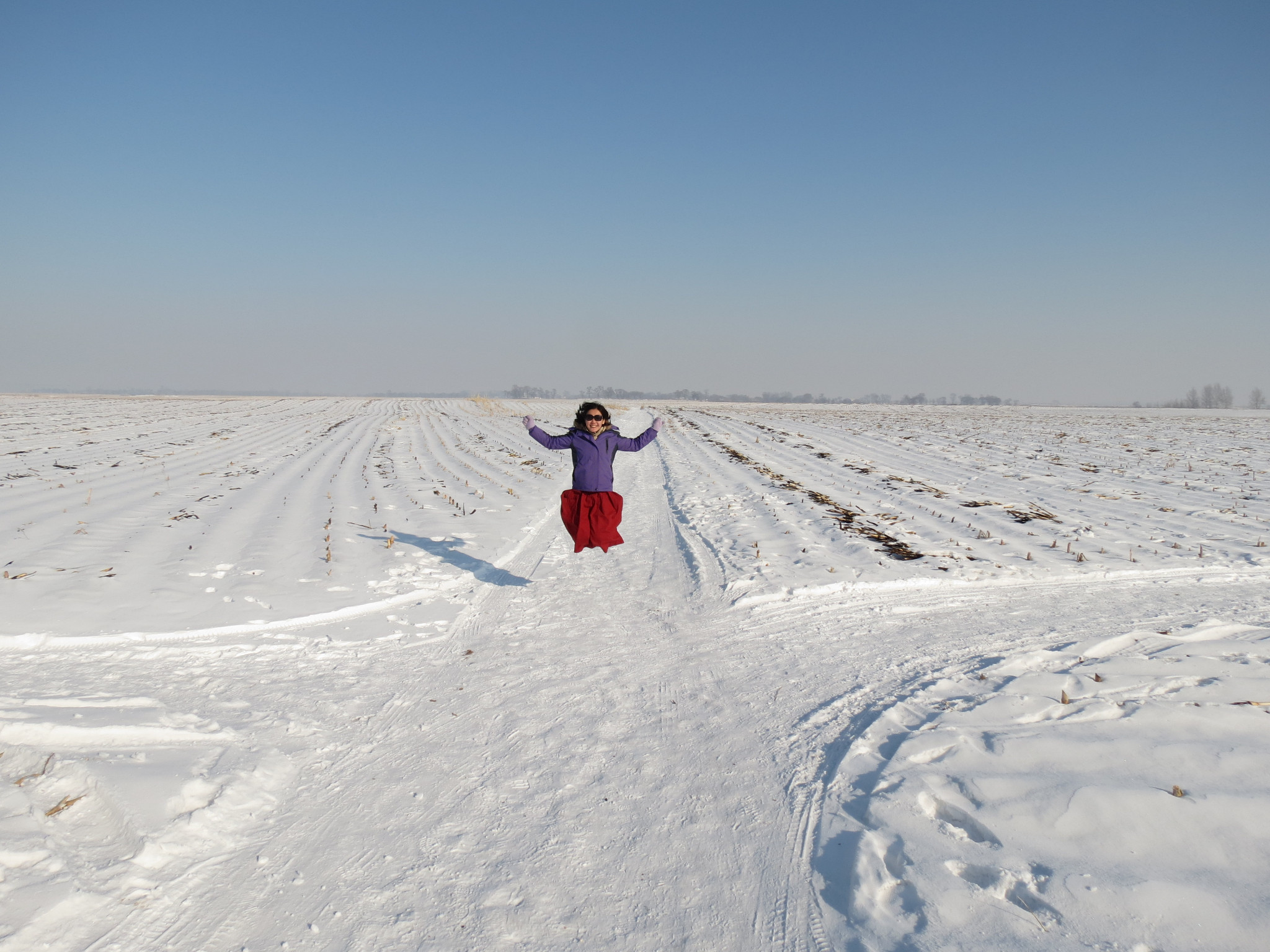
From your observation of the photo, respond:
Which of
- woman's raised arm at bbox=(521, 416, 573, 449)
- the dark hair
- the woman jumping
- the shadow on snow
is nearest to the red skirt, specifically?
the woman jumping

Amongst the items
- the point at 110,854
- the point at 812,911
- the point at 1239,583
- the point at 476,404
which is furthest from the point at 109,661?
the point at 476,404

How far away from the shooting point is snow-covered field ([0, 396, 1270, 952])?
226cm

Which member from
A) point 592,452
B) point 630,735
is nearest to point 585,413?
point 592,452

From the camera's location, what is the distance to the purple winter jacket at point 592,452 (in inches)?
236

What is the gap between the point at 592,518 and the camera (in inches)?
240

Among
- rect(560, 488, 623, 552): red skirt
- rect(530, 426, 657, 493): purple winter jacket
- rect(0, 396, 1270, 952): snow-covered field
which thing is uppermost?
rect(530, 426, 657, 493): purple winter jacket

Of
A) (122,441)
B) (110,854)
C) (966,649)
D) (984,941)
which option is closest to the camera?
(984,941)

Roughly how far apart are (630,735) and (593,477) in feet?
9.57

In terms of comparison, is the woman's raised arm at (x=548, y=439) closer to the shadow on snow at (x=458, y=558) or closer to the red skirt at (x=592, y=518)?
the red skirt at (x=592, y=518)

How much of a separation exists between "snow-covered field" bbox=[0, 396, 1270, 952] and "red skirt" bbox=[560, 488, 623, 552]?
1.59 feet

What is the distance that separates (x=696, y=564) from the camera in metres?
6.91

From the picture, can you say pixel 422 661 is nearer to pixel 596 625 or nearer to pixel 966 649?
pixel 596 625

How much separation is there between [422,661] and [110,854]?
210 centimetres

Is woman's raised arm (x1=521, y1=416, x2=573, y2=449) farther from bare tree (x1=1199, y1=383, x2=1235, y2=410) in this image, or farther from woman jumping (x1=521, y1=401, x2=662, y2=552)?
bare tree (x1=1199, y1=383, x2=1235, y2=410)
